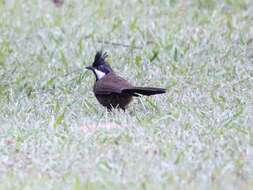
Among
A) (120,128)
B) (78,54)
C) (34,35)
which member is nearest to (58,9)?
(34,35)

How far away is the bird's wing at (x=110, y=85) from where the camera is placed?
25.7 feet

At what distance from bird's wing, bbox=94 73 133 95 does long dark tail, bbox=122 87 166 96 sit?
10 cm

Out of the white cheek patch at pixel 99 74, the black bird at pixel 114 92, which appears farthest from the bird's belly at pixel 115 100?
the white cheek patch at pixel 99 74

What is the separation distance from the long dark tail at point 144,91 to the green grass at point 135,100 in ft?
0.64

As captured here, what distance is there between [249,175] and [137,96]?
253cm

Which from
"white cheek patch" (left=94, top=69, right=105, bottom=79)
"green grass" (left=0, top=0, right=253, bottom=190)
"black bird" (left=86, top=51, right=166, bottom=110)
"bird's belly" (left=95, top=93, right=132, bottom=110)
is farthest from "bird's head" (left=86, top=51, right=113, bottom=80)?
"bird's belly" (left=95, top=93, right=132, bottom=110)

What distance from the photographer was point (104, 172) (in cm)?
566

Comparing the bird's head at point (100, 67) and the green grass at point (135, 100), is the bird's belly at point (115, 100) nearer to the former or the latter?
the green grass at point (135, 100)

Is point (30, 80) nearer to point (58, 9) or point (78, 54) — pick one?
point (78, 54)

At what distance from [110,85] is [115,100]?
0.15m

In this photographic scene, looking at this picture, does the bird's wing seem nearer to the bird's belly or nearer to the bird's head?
the bird's belly

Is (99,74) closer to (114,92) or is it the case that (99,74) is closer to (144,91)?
(114,92)

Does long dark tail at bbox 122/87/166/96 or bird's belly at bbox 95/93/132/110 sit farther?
bird's belly at bbox 95/93/132/110

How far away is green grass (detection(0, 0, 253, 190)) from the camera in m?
5.70
